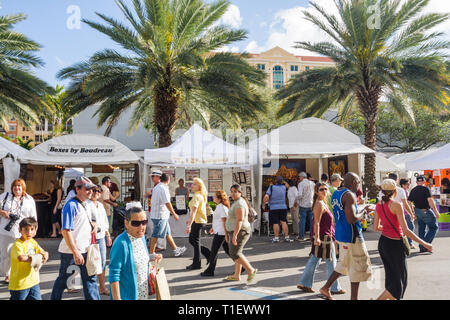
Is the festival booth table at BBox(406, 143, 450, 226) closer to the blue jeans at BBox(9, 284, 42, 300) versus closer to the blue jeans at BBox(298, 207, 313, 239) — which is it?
the blue jeans at BBox(298, 207, 313, 239)

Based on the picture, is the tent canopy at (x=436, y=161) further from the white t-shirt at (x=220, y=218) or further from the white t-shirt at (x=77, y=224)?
the white t-shirt at (x=77, y=224)

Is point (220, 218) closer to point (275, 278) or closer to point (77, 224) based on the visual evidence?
point (275, 278)

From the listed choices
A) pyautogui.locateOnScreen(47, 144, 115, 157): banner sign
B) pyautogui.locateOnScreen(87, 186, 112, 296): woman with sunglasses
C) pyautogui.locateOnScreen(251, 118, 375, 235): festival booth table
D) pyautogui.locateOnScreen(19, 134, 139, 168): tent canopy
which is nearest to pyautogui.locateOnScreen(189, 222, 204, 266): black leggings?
pyautogui.locateOnScreen(87, 186, 112, 296): woman with sunglasses

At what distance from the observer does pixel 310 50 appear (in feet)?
52.3

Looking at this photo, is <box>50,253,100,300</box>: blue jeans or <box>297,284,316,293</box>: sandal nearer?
<box>50,253,100,300</box>: blue jeans

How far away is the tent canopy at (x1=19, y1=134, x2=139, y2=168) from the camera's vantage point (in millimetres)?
11055

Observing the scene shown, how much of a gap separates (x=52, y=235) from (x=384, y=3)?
14977 mm

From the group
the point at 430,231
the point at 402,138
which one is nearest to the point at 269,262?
the point at 430,231

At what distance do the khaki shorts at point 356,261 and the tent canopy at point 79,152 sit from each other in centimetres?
802

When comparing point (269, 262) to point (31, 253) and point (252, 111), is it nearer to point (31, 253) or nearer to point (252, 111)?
point (31, 253)

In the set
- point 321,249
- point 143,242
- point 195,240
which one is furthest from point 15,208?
point 321,249

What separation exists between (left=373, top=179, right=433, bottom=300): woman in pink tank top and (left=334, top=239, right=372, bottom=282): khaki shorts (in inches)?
14.0

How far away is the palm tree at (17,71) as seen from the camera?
45.6ft

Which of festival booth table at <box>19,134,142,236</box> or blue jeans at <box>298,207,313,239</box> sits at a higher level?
festival booth table at <box>19,134,142,236</box>
